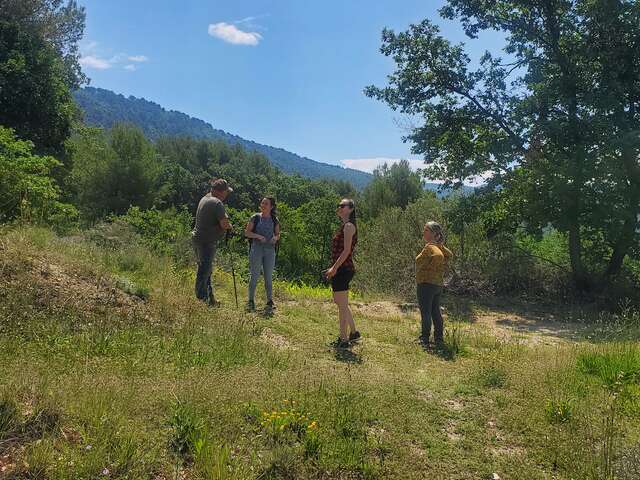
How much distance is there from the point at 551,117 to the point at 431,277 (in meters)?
7.87

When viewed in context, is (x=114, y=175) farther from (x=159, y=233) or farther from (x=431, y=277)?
(x=431, y=277)

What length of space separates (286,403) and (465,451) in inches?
53.6

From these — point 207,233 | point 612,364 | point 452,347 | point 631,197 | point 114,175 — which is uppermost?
point 631,197

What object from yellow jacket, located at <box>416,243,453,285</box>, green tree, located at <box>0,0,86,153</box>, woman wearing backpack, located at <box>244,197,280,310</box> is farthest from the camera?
green tree, located at <box>0,0,86,153</box>

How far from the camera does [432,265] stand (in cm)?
627

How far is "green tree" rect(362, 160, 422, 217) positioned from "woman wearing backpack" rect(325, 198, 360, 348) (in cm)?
3159

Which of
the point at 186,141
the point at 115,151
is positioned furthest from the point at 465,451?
the point at 186,141

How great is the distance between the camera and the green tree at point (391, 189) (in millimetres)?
38594

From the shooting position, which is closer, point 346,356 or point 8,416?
point 8,416

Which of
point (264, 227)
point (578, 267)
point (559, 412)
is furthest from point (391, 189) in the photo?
point (559, 412)

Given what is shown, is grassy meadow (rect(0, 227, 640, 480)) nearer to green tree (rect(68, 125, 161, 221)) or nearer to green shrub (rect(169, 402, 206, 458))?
green shrub (rect(169, 402, 206, 458))

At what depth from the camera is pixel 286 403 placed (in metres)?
3.71

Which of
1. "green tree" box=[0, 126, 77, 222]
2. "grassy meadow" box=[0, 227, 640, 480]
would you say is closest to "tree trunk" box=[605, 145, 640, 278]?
"grassy meadow" box=[0, 227, 640, 480]

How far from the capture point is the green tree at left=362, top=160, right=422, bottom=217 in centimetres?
3859
